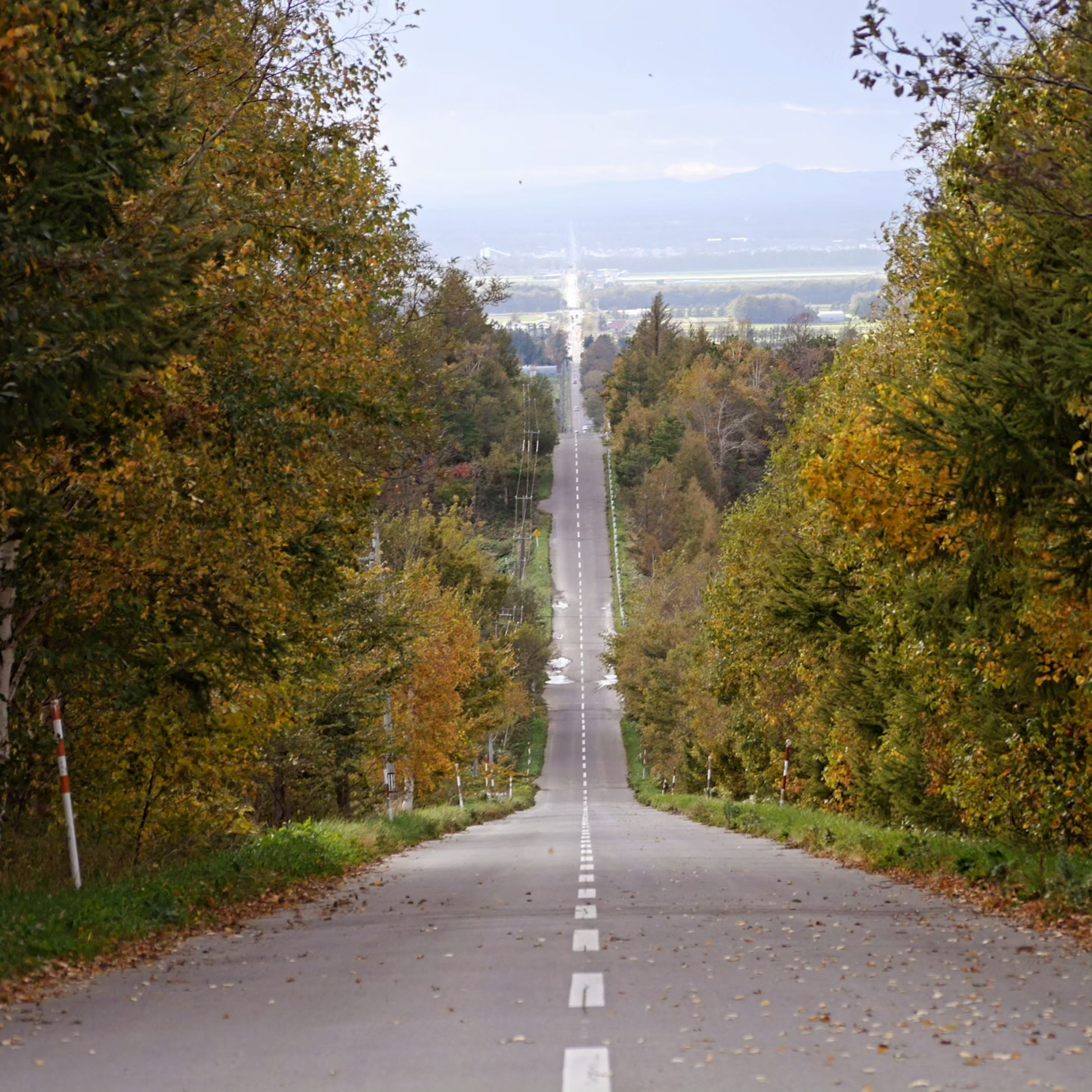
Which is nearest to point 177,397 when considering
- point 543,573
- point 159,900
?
point 159,900

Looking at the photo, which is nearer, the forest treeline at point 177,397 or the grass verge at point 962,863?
the forest treeline at point 177,397

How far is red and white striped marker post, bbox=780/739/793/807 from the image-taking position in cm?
3344

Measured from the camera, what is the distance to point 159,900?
499 inches

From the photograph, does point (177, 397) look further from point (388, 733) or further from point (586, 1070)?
point (388, 733)

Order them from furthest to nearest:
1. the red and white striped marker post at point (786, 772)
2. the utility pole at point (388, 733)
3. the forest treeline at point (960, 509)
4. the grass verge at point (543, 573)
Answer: the grass verge at point (543, 573)
the red and white striped marker post at point (786, 772)
the utility pole at point (388, 733)
the forest treeline at point (960, 509)

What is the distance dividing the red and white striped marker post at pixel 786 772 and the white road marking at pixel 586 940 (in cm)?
2113

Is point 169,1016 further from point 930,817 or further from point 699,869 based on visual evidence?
point 930,817

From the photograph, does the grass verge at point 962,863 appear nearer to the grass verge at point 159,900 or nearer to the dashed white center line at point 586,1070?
the dashed white center line at point 586,1070

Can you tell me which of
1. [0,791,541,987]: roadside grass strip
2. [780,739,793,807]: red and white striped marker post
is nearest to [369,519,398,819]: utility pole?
[780,739,793,807]: red and white striped marker post

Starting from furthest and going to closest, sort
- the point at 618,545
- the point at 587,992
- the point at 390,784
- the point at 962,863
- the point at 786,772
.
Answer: the point at 618,545 < the point at 390,784 < the point at 786,772 < the point at 962,863 < the point at 587,992

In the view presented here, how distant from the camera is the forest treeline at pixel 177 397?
32.2 ft

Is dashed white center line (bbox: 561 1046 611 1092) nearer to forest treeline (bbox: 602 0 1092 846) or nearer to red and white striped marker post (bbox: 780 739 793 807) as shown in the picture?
forest treeline (bbox: 602 0 1092 846)

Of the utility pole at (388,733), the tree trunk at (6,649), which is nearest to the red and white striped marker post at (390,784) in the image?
the utility pole at (388,733)

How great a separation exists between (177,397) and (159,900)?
14.2 ft
